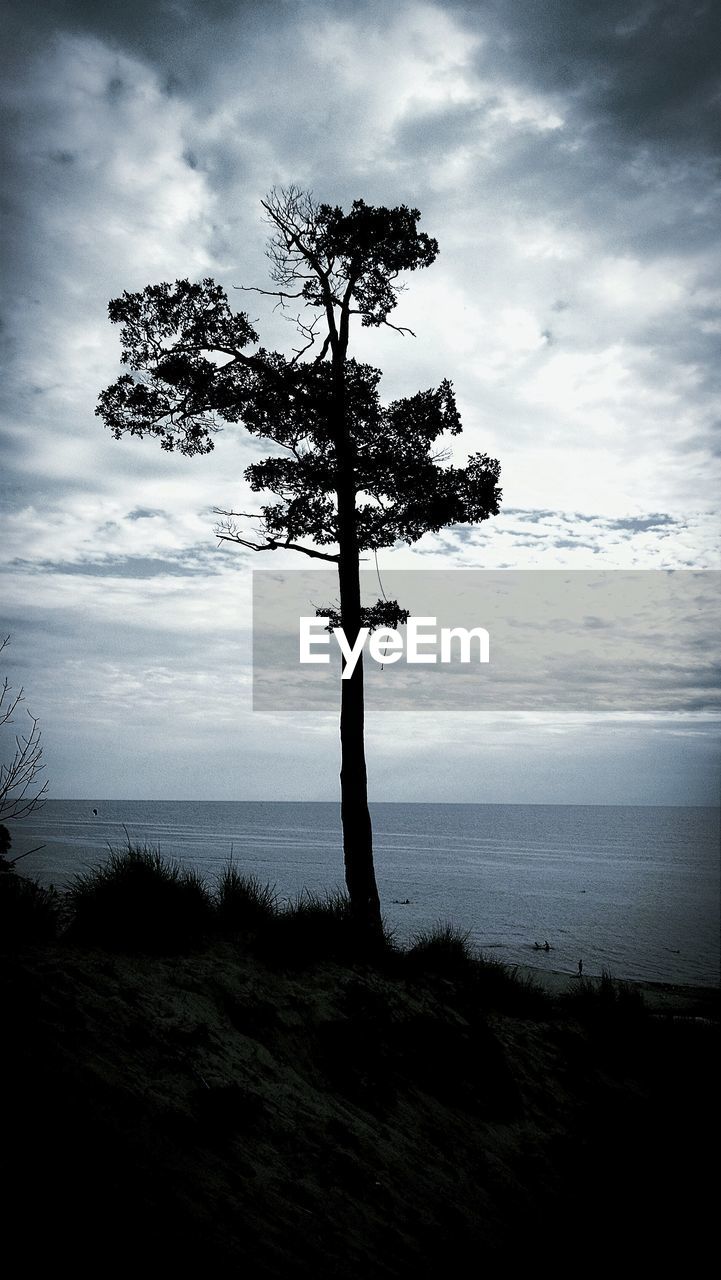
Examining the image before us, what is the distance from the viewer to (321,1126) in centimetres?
635

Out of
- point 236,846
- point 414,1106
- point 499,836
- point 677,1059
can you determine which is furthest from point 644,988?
point 499,836

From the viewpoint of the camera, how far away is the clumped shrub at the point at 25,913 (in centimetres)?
671

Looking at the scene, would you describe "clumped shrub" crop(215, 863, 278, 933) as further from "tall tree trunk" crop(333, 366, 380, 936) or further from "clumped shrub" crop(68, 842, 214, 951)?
"tall tree trunk" crop(333, 366, 380, 936)

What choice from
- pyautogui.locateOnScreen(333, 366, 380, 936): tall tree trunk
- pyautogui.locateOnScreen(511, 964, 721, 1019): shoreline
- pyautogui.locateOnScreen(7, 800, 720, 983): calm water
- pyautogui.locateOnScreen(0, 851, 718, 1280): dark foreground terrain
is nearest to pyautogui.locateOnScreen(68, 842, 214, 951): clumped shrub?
pyautogui.locateOnScreen(0, 851, 718, 1280): dark foreground terrain

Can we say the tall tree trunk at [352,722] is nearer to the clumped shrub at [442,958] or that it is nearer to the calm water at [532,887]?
the clumped shrub at [442,958]

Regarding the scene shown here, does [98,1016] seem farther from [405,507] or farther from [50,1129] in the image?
[405,507]

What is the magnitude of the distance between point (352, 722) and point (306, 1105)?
19.4 ft

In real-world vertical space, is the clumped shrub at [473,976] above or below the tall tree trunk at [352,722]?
below

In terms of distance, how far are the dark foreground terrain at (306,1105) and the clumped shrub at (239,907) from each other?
0.11ft

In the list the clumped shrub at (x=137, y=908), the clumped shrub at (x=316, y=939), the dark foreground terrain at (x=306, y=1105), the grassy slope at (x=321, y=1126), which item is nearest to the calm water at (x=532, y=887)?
the dark foreground terrain at (x=306, y=1105)

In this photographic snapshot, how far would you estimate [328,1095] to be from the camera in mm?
6867

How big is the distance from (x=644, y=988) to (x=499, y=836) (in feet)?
386

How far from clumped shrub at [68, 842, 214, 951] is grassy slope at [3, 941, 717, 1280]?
0.87 feet

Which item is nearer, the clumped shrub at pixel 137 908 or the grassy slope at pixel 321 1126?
the grassy slope at pixel 321 1126
